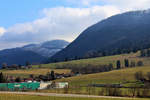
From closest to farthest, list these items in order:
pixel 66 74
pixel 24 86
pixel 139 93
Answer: pixel 139 93 → pixel 24 86 → pixel 66 74

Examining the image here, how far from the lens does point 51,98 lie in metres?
45.5

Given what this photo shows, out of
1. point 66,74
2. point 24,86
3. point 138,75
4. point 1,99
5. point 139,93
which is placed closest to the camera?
point 1,99

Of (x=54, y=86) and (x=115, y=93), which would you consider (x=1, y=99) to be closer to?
(x=115, y=93)

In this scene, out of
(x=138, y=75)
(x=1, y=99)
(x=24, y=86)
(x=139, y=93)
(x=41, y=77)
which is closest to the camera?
(x=1, y=99)

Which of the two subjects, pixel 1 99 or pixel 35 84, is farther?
pixel 35 84

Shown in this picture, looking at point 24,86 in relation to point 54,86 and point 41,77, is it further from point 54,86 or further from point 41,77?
point 41,77

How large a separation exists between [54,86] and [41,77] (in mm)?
73020

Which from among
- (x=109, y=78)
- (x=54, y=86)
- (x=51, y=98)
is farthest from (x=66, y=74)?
(x=51, y=98)

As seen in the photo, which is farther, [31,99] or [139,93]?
[139,93]

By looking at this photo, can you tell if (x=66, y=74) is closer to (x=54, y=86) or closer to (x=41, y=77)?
(x=41, y=77)

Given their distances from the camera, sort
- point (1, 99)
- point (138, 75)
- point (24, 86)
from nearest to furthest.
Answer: point (1, 99)
point (24, 86)
point (138, 75)

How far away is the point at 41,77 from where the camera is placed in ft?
564

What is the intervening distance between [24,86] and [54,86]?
37.9 ft

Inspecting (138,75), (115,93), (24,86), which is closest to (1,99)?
(115,93)
